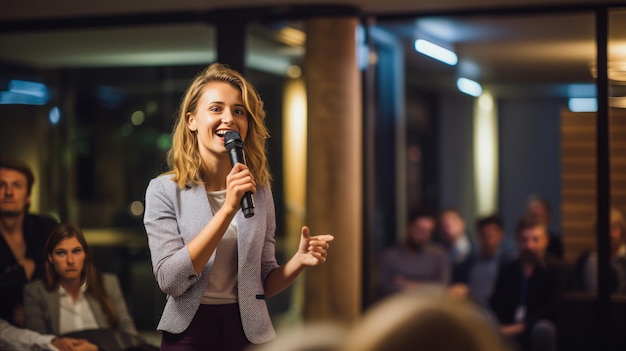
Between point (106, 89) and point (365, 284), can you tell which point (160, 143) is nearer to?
point (106, 89)

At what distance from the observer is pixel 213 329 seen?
247cm

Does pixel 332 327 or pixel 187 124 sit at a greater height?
pixel 187 124

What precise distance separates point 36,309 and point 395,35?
343cm

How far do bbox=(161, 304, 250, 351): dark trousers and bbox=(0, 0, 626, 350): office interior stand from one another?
3.02 m

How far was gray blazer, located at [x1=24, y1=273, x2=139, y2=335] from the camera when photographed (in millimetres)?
4691

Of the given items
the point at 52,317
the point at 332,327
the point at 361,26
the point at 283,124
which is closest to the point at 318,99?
the point at 361,26

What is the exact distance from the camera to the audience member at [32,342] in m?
4.70

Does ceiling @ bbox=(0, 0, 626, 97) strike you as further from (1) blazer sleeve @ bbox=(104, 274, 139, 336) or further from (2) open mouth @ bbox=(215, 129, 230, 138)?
(2) open mouth @ bbox=(215, 129, 230, 138)

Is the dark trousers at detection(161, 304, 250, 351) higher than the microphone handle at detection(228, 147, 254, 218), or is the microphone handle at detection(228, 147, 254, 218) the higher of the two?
the microphone handle at detection(228, 147, 254, 218)

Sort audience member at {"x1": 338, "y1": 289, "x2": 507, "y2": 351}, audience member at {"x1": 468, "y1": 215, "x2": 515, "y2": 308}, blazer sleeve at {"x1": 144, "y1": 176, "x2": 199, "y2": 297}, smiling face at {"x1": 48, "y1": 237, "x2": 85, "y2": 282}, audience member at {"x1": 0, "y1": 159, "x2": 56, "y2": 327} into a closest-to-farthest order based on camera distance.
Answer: audience member at {"x1": 338, "y1": 289, "x2": 507, "y2": 351}
blazer sleeve at {"x1": 144, "y1": 176, "x2": 199, "y2": 297}
smiling face at {"x1": 48, "y1": 237, "x2": 85, "y2": 282}
audience member at {"x1": 0, "y1": 159, "x2": 56, "y2": 327}
audience member at {"x1": 468, "y1": 215, "x2": 515, "y2": 308}

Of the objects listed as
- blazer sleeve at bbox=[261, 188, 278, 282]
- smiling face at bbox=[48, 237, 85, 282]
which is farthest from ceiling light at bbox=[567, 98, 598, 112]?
blazer sleeve at bbox=[261, 188, 278, 282]

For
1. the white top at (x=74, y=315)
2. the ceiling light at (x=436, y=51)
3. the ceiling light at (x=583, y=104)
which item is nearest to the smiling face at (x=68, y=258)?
the white top at (x=74, y=315)

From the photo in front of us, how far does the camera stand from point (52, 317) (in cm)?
471

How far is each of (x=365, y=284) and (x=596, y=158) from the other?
1.81 metres
